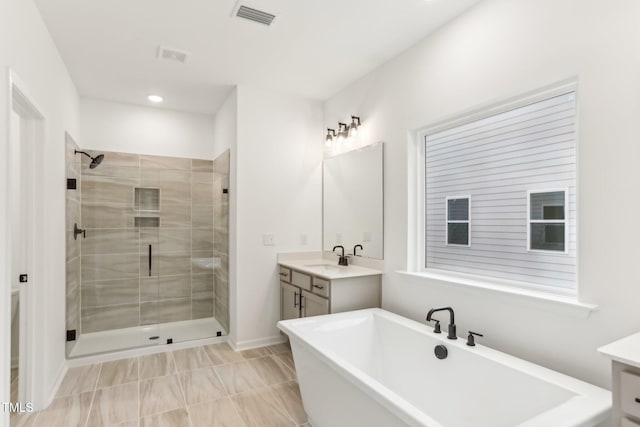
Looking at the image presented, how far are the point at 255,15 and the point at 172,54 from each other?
3.20 feet

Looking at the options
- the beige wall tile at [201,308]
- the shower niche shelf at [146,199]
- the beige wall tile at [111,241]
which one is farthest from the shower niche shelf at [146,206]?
the beige wall tile at [201,308]

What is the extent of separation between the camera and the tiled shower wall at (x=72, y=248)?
3.19 meters

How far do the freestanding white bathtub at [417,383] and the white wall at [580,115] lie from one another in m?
0.21

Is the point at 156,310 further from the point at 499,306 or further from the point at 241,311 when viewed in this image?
the point at 499,306

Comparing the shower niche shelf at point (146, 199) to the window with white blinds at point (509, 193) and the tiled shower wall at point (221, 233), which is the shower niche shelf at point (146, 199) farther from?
the window with white blinds at point (509, 193)

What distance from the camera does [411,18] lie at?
2.42 metres

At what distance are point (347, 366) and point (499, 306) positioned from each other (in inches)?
39.6

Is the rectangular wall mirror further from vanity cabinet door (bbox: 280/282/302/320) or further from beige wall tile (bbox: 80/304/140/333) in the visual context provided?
beige wall tile (bbox: 80/304/140/333)

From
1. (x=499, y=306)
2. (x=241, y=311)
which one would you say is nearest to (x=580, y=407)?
(x=499, y=306)

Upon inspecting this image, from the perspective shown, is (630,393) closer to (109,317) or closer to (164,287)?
(164,287)

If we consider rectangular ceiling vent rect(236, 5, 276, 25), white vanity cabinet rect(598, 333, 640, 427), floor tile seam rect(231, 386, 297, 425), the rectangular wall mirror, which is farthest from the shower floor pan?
white vanity cabinet rect(598, 333, 640, 427)

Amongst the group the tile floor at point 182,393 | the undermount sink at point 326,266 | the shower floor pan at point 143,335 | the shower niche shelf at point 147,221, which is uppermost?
the shower niche shelf at point 147,221

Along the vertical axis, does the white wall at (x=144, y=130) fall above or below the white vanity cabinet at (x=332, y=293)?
above

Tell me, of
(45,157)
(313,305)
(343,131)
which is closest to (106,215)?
(45,157)
